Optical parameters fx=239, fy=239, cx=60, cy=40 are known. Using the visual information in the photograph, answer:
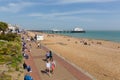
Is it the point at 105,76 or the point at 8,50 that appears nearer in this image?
the point at 105,76

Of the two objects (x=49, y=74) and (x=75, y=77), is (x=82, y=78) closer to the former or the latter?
(x=75, y=77)

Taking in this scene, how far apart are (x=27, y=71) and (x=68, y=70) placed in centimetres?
314

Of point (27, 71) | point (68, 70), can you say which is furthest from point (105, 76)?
point (27, 71)

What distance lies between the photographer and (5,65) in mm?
18047

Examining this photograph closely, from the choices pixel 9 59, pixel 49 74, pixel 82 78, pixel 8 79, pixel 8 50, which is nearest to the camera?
pixel 8 79

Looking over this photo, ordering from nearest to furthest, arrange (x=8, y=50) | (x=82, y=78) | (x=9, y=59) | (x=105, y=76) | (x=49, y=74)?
1. (x=82, y=78)
2. (x=49, y=74)
3. (x=105, y=76)
4. (x=9, y=59)
5. (x=8, y=50)

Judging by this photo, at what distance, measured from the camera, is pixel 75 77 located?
15172 mm

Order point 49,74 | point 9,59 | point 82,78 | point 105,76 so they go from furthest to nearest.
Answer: point 9,59
point 105,76
point 49,74
point 82,78

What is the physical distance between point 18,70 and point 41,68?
2.43 metres

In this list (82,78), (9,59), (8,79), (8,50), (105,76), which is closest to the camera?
(8,79)

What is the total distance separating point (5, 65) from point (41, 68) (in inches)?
108

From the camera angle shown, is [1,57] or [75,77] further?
[1,57]

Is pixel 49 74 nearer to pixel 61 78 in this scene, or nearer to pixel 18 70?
pixel 61 78

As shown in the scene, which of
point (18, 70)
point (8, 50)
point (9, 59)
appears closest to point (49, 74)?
point (18, 70)
